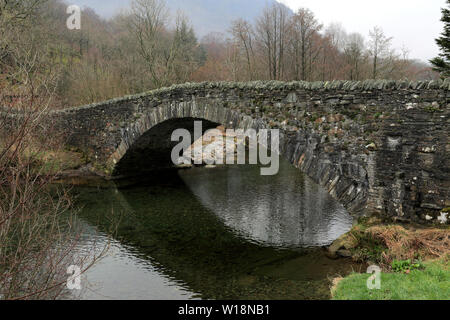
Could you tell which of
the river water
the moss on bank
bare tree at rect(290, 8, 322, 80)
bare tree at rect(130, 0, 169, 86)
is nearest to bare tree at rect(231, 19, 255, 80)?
bare tree at rect(290, 8, 322, 80)

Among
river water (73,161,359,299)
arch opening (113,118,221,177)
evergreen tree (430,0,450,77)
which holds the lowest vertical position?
river water (73,161,359,299)

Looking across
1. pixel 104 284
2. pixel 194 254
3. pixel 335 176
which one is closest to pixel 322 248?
pixel 335 176

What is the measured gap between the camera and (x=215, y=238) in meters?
9.84

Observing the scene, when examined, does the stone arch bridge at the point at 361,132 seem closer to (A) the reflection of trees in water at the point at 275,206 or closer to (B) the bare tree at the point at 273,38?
(A) the reflection of trees in water at the point at 275,206

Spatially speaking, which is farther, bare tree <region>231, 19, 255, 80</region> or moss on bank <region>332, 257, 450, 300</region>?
bare tree <region>231, 19, 255, 80</region>

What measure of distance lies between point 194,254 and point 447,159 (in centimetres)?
605

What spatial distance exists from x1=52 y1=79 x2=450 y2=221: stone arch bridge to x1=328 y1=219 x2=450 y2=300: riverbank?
1.89 feet

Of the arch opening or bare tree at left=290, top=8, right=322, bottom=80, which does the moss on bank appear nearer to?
the arch opening

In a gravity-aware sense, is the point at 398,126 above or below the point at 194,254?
above

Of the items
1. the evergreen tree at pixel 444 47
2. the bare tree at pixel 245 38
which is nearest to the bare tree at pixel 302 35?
the bare tree at pixel 245 38

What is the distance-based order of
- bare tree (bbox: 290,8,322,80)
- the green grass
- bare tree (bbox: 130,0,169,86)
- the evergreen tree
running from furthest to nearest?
bare tree (bbox: 130,0,169,86), bare tree (bbox: 290,8,322,80), the evergreen tree, the green grass

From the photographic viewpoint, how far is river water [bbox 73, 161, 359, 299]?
23.6 feet
